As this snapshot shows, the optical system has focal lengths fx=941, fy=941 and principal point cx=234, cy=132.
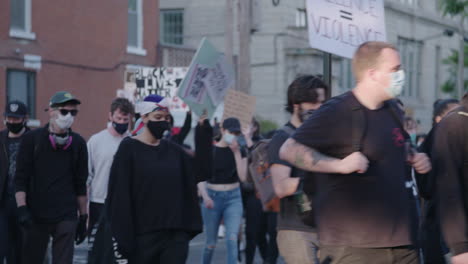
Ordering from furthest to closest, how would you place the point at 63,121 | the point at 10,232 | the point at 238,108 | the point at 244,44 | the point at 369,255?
the point at 244,44 → the point at 238,108 → the point at 10,232 → the point at 63,121 → the point at 369,255

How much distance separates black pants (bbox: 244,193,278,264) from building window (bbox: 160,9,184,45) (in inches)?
1064

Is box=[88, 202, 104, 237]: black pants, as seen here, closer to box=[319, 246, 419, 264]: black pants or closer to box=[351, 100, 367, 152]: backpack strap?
box=[319, 246, 419, 264]: black pants

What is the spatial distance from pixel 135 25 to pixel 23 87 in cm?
519

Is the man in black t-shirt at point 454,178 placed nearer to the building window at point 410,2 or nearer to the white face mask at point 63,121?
the white face mask at point 63,121

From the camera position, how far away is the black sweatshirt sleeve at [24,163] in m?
8.09

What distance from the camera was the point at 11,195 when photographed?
896 cm

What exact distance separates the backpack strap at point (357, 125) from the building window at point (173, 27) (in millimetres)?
33911

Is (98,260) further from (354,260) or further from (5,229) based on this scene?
(354,260)

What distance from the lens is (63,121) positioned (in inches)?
324

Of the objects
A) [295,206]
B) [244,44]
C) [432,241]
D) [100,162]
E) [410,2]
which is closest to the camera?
[295,206]

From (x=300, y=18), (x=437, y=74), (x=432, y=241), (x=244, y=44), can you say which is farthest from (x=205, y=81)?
(x=437, y=74)

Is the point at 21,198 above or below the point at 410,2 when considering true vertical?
below

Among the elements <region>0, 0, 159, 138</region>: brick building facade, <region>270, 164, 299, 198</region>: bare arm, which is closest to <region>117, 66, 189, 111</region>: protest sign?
<region>270, 164, 299, 198</region>: bare arm

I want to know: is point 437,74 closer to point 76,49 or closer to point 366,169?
point 76,49
